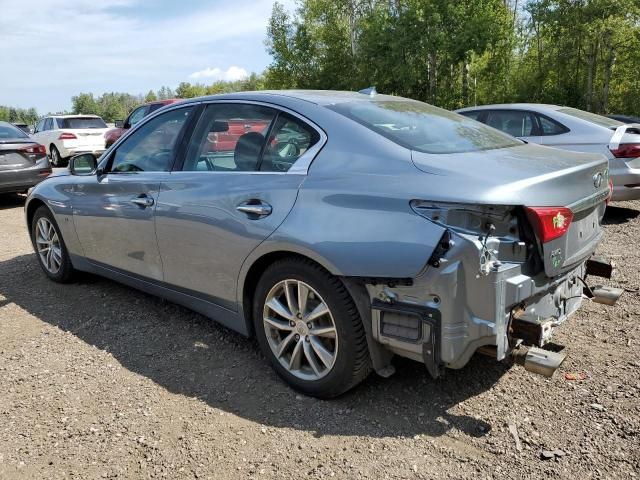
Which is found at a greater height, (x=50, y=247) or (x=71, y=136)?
(x=71, y=136)

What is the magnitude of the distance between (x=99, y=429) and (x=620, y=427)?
8.60 feet

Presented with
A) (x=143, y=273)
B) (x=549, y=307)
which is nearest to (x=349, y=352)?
(x=549, y=307)

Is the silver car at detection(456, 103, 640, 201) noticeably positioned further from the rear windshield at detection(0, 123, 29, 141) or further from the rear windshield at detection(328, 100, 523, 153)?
the rear windshield at detection(0, 123, 29, 141)

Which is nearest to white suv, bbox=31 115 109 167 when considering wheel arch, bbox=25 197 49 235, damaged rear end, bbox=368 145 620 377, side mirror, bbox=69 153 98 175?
wheel arch, bbox=25 197 49 235

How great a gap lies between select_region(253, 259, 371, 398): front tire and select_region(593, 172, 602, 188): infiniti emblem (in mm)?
1465

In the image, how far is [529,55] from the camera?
2520 cm

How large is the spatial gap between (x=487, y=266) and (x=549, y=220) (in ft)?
1.29

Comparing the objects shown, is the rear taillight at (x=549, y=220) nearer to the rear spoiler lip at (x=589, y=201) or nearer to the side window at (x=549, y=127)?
the rear spoiler lip at (x=589, y=201)

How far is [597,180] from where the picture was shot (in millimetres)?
2906

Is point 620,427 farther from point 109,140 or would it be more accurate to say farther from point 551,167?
point 109,140

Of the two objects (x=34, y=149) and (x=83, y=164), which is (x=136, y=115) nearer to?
(x=34, y=149)

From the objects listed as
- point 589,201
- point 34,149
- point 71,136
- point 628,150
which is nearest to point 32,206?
point 589,201

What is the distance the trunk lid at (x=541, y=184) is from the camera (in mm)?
2361

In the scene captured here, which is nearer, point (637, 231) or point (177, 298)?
point (177, 298)
